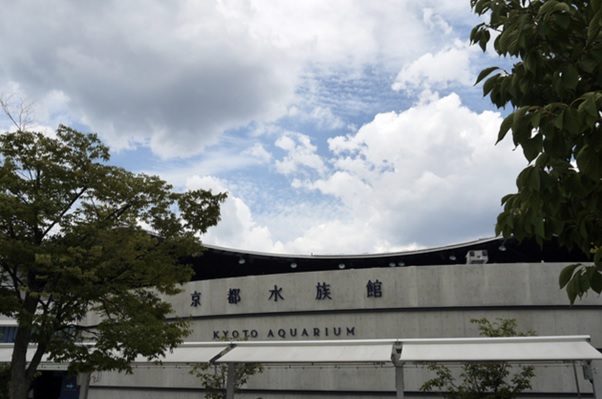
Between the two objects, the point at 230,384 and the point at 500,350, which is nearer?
the point at 500,350

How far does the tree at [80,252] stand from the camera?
14.6m

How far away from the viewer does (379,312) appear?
2344 centimetres

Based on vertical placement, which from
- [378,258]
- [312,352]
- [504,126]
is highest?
[378,258]

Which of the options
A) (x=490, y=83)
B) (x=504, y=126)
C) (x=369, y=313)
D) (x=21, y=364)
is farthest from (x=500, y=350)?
(x=504, y=126)

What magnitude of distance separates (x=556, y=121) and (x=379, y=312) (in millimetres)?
20726

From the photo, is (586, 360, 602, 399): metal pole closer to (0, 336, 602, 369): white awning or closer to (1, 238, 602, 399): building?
(0, 336, 602, 369): white awning

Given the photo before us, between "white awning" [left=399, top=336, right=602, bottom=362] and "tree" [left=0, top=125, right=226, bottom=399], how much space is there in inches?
286

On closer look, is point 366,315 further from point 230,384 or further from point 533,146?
point 533,146

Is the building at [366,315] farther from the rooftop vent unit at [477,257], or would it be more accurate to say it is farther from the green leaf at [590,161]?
the green leaf at [590,161]

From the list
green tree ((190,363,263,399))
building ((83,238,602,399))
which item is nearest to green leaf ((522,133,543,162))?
building ((83,238,602,399))

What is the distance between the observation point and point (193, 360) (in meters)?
19.0

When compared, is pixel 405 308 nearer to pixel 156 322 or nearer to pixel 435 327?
pixel 435 327

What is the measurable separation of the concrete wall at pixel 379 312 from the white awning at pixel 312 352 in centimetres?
422

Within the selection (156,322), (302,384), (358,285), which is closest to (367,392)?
(302,384)
